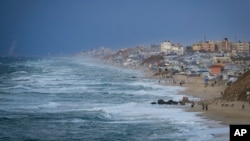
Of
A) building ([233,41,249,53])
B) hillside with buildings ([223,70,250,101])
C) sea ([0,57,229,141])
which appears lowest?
sea ([0,57,229,141])

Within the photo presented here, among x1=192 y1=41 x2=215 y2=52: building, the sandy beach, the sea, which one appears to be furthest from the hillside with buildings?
x1=192 y1=41 x2=215 y2=52: building

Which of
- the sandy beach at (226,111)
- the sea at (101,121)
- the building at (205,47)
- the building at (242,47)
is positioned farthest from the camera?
the building at (205,47)

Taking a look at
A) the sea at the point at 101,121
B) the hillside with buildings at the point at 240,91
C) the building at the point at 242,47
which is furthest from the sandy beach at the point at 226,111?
the building at the point at 242,47

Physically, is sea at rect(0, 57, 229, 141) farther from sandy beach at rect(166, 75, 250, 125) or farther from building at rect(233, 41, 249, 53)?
building at rect(233, 41, 249, 53)

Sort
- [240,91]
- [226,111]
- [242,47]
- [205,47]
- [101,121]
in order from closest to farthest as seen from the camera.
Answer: [101,121]
[226,111]
[240,91]
[242,47]
[205,47]

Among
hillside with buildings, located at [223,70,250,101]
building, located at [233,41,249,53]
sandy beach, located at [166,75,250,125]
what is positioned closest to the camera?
sandy beach, located at [166,75,250,125]

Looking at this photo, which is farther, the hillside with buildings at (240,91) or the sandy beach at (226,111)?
the hillside with buildings at (240,91)

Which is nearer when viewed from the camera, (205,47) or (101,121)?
(101,121)

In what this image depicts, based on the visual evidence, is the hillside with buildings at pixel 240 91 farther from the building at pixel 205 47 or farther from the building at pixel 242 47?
the building at pixel 242 47

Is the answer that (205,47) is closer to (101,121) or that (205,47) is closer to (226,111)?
(226,111)

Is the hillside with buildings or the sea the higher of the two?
the hillside with buildings

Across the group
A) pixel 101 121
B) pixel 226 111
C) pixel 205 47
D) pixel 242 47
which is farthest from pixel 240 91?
pixel 242 47
